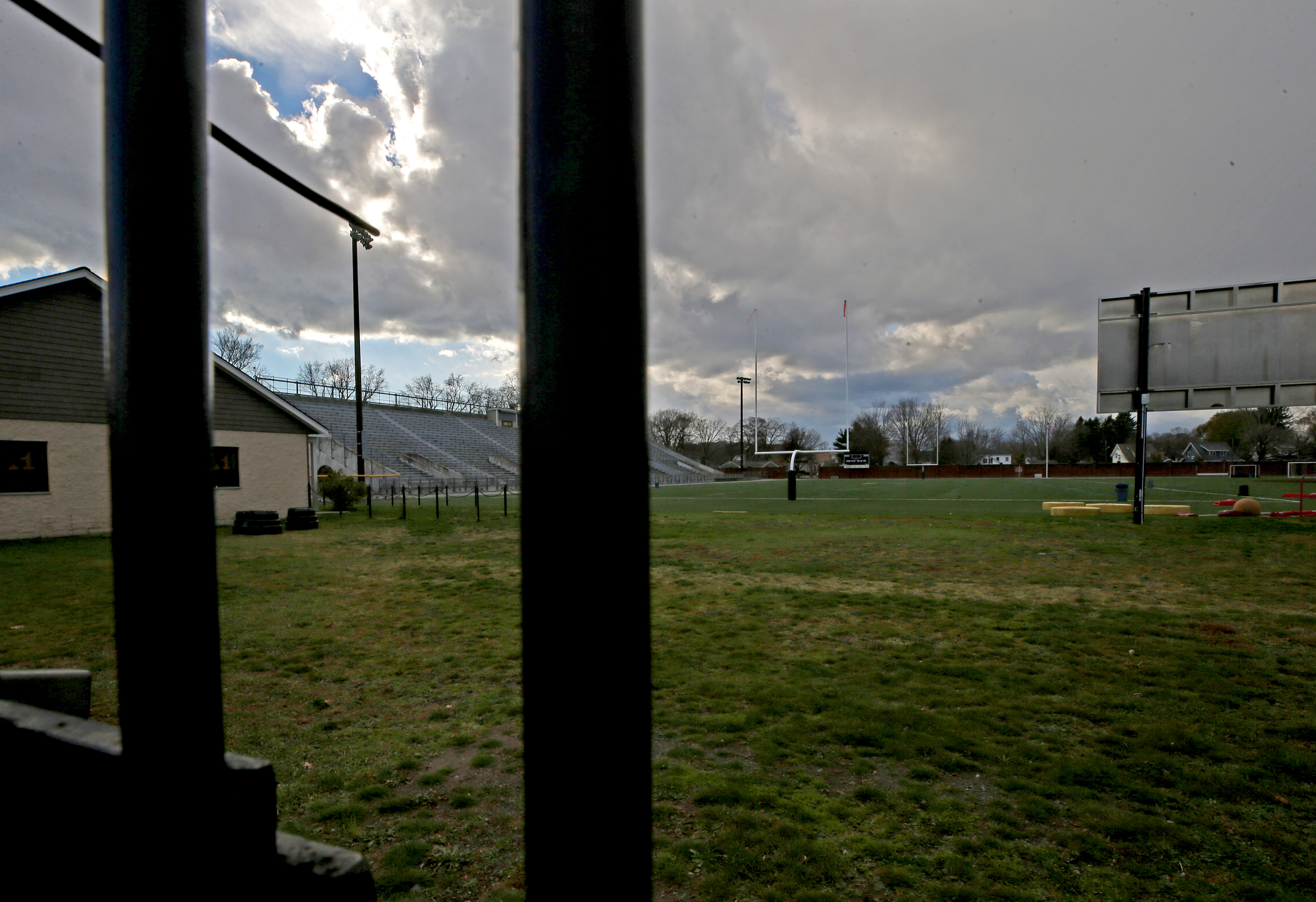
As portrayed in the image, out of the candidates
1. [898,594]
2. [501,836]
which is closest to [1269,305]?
[898,594]

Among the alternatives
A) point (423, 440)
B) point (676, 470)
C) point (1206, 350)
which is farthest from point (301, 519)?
point (676, 470)

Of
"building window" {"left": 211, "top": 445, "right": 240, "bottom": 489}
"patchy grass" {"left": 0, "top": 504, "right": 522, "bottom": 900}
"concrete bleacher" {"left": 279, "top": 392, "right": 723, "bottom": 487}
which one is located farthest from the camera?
"concrete bleacher" {"left": 279, "top": 392, "right": 723, "bottom": 487}

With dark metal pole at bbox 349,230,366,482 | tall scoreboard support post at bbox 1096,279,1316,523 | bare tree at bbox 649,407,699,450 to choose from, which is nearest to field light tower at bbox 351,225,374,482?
dark metal pole at bbox 349,230,366,482

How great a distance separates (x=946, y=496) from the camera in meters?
29.1

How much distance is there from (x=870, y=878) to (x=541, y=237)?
2.89 meters

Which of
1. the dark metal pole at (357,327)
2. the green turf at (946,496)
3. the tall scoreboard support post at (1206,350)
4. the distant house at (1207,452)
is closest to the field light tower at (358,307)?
the dark metal pole at (357,327)

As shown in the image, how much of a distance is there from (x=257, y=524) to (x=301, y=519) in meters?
1.22

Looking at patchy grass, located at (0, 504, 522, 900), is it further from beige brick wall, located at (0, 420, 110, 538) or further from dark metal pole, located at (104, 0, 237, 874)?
beige brick wall, located at (0, 420, 110, 538)

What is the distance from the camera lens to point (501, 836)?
2.95m

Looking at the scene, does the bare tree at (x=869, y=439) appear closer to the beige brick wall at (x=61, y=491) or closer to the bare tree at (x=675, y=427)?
the bare tree at (x=675, y=427)

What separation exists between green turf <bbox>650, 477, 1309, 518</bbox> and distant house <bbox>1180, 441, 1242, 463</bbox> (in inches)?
1809

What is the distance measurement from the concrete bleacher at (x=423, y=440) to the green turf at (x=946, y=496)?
1328 centimetres

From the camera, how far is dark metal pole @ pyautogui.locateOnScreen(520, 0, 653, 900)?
2.58 feet

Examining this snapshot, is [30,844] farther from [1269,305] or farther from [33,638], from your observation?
[1269,305]
